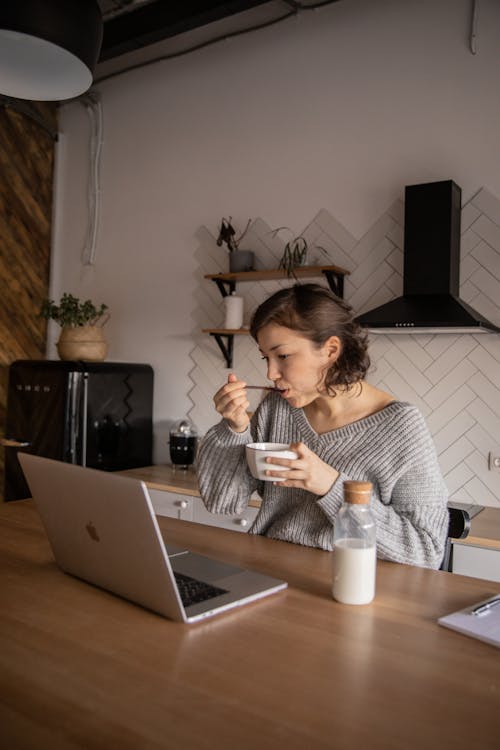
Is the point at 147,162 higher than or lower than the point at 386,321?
higher

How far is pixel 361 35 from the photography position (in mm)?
3029

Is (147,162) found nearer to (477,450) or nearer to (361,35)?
(361,35)

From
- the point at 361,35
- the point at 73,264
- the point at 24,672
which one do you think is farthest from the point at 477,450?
the point at 73,264

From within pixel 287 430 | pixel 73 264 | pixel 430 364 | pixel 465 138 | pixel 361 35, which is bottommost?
pixel 287 430

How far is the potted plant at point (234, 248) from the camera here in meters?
3.25

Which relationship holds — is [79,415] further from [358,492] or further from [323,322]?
[358,492]

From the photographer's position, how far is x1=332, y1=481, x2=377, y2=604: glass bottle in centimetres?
104

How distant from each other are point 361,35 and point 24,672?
306 cm

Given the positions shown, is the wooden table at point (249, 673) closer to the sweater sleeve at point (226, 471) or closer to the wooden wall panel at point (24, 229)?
the sweater sleeve at point (226, 471)

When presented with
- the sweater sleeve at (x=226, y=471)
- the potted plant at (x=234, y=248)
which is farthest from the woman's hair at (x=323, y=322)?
the potted plant at (x=234, y=248)

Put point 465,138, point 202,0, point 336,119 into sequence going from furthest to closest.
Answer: point 336,119 → point 202,0 → point 465,138

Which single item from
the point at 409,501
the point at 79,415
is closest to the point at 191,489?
the point at 79,415

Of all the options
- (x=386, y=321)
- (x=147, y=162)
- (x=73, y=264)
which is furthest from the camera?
(x=73, y=264)

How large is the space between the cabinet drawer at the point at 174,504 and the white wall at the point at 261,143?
0.73 meters
